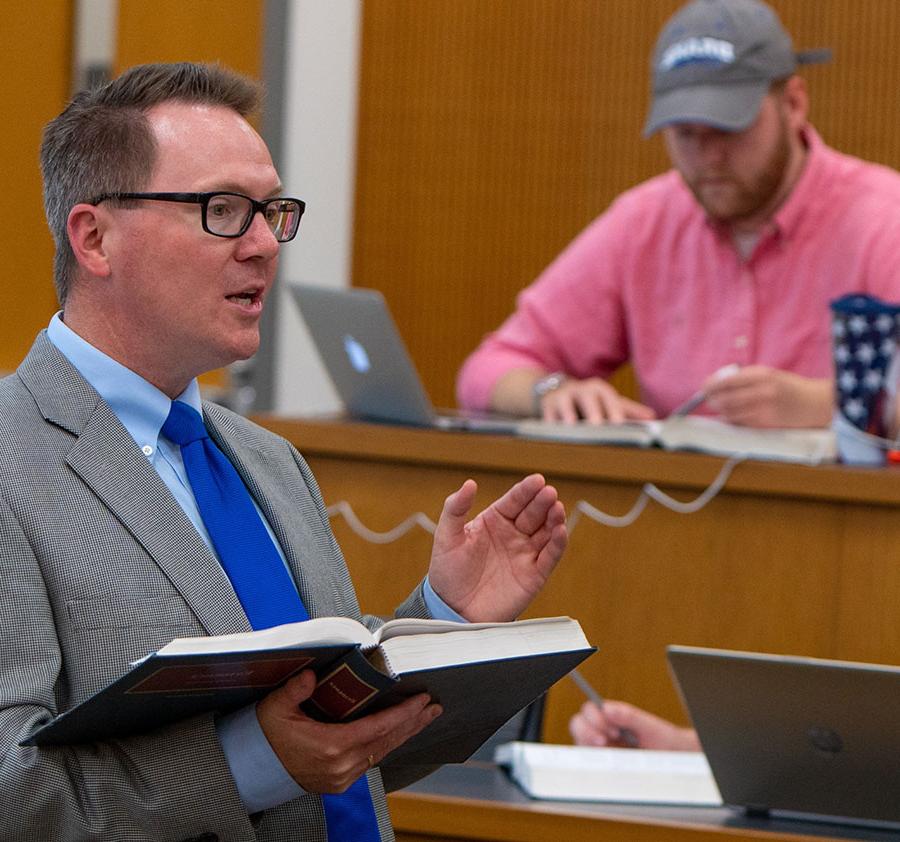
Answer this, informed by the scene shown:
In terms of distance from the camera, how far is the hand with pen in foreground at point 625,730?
83.1 inches

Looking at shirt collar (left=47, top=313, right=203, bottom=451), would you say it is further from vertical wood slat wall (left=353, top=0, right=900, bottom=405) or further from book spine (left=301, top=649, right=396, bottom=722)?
vertical wood slat wall (left=353, top=0, right=900, bottom=405)

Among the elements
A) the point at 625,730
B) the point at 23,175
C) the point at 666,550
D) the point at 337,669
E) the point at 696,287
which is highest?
the point at 23,175

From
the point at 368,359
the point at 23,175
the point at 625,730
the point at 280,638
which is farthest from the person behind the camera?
the point at 23,175

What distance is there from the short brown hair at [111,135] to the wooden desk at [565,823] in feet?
2.21

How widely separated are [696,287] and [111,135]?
2.15 m

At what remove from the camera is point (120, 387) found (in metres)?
1.45

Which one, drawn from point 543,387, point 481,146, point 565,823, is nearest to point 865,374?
point 543,387

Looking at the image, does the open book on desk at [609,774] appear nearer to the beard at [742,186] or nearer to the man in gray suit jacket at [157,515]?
the man in gray suit jacket at [157,515]

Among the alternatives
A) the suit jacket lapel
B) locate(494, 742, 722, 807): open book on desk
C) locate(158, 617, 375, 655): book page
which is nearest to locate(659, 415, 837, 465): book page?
locate(494, 742, 722, 807): open book on desk

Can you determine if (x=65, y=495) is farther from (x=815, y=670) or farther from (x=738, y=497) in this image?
(x=738, y=497)

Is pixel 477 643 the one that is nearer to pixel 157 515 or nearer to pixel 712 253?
pixel 157 515

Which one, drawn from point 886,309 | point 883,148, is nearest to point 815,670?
point 886,309

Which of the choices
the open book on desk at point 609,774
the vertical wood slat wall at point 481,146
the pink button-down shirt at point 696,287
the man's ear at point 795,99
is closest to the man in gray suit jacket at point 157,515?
the open book on desk at point 609,774

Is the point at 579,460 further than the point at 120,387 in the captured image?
Yes
